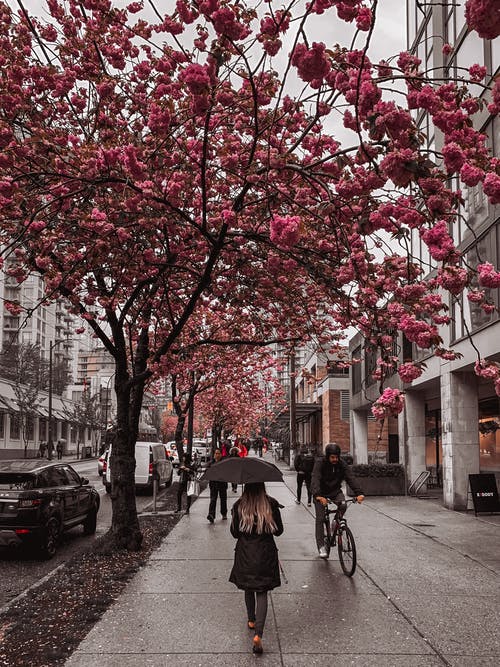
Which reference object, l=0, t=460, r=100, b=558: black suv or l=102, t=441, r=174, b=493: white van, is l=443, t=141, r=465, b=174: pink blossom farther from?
l=102, t=441, r=174, b=493: white van

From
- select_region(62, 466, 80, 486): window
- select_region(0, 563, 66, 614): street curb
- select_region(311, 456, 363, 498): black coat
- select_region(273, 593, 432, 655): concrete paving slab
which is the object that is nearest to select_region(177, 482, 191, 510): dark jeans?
select_region(62, 466, 80, 486): window

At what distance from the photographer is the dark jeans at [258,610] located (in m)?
5.57

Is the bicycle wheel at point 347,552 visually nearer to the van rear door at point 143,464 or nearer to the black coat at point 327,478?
the black coat at point 327,478

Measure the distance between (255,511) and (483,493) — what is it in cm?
1085

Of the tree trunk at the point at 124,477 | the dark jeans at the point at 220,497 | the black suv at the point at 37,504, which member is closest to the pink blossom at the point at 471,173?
the tree trunk at the point at 124,477

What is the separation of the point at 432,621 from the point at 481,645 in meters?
0.73

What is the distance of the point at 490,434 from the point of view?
18.7m

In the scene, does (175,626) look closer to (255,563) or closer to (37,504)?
(255,563)

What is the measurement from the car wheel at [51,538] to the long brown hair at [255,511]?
5866 millimetres

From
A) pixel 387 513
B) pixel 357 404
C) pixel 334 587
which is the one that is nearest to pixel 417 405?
pixel 387 513

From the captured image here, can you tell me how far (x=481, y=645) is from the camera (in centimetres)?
573

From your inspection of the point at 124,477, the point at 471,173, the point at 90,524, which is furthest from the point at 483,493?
the point at 471,173

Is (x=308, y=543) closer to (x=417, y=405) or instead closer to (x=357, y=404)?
(x=417, y=405)

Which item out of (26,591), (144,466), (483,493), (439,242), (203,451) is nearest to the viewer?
(439,242)
